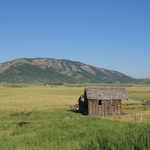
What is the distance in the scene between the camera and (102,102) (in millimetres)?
44438

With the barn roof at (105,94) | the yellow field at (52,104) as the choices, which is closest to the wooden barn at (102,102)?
the barn roof at (105,94)

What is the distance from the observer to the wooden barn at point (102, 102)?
4397 cm

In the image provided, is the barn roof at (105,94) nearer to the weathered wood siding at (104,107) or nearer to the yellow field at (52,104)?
the weathered wood siding at (104,107)

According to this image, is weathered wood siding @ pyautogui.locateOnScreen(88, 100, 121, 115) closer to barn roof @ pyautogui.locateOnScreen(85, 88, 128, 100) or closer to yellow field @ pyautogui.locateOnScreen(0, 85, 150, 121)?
barn roof @ pyautogui.locateOnScreen(85, 88, 128, 100)

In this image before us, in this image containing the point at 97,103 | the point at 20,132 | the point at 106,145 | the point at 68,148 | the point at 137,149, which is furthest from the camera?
the point at 97,103

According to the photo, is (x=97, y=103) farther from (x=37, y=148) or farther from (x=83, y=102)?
(x=37, y=148)

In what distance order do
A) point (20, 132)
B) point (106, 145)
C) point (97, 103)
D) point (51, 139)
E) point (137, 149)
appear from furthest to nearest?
1. point (97, 103)
2. point (20, 132)
3. point (51, 139)
4. point (106, 145)
5. point (137, 149)

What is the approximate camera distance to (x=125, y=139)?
1094 centimetres

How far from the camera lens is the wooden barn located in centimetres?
4397

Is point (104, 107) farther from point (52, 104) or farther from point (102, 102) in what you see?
point (52, 104)

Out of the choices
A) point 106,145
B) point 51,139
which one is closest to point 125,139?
point 106,145

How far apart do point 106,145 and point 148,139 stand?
1.72 meters

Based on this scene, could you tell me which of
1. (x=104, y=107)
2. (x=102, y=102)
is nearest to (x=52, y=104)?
(x=102, y=102)

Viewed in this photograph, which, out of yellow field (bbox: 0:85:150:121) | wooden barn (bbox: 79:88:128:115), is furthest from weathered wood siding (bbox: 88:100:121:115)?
yellow field (bbox: 0:85:150:121)
